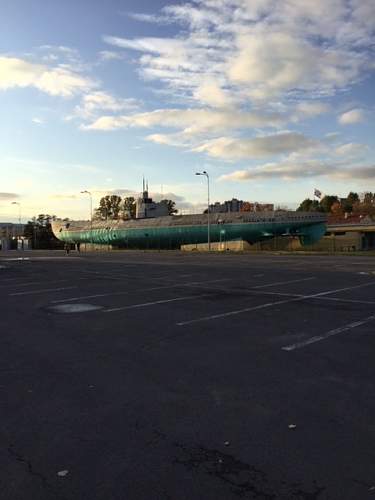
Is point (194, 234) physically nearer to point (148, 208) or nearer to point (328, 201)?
point (148, 208)

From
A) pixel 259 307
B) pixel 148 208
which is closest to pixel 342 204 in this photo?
pixel 148 208

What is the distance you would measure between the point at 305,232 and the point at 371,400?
217 feet

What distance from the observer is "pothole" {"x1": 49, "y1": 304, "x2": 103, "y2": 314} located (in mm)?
13070

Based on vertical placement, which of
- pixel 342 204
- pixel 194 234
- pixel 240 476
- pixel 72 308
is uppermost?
pixel 342 204

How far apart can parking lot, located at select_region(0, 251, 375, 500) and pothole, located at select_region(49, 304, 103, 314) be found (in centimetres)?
97

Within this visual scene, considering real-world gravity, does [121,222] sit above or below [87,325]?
above

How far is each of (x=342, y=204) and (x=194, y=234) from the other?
108m

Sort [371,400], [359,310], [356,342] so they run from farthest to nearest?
1. [359,310]
2. [356,342]
3. [371,400]

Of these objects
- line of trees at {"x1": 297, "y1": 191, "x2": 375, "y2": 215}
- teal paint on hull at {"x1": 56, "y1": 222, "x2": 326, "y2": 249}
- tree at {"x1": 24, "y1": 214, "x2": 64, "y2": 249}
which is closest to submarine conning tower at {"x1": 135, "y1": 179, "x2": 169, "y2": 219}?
teal paint on hull at {"x1": 56, "y1": 222, "x2": 326, "y2": 249}

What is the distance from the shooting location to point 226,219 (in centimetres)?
7569

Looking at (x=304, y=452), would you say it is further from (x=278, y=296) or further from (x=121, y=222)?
(x=121, y=222)

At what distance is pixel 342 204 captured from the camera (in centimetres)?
17150

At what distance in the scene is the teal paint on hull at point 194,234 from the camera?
229 ft

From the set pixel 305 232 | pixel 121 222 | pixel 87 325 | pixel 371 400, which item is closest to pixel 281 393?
pixel 371 400
